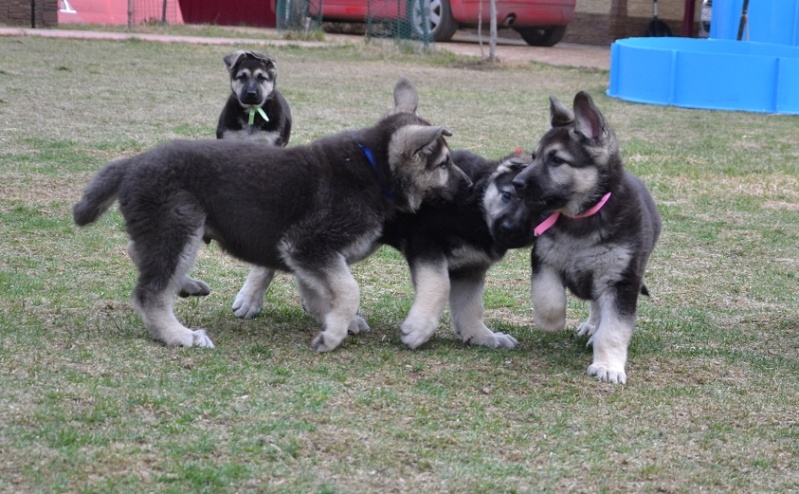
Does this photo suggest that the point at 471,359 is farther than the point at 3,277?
No

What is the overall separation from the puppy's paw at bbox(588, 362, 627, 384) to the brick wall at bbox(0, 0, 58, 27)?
76.1 ft

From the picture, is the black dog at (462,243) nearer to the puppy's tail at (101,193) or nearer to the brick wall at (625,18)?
the puppy's tail at (101,193)

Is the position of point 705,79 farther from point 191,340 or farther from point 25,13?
point 25,13

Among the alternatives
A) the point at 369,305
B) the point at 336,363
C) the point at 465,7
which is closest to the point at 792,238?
the point at 369,305

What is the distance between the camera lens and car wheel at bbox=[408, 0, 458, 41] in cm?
2383

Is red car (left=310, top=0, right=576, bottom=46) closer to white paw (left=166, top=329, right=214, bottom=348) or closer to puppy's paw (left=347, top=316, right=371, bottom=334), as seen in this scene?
puppy's paw (left=347, top=316, right=371, bottom=334)

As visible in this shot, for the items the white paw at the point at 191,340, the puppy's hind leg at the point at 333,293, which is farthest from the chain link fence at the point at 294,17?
the white paw at the point at 191,340

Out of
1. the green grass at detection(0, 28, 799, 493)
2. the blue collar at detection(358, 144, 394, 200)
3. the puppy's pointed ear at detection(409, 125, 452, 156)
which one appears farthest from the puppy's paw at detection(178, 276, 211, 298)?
the puppy's pointed ear at detection(409, 125, 452, 156)

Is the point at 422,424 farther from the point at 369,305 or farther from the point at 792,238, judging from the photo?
the point at 792,238

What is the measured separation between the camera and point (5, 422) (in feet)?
14.2

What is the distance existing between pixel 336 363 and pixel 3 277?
8.03ft

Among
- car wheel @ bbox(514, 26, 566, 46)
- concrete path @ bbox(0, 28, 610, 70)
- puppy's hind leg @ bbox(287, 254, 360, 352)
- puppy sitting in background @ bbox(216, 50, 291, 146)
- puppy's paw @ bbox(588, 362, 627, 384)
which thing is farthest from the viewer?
car wheel @ bbox(514, 26, 566, 46)

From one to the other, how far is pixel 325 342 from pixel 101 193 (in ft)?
4.65

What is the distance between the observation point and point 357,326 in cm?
626
